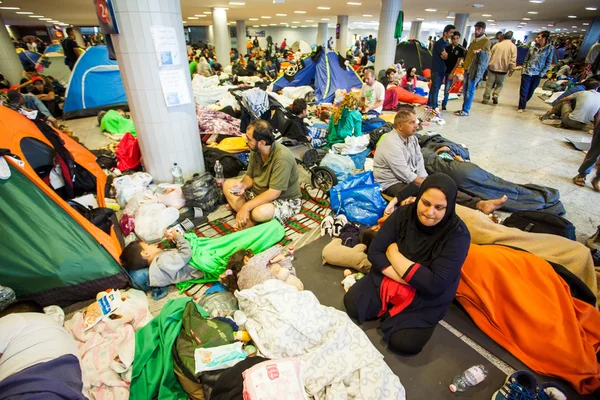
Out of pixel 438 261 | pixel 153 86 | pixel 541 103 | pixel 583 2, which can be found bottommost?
pixel 541 103

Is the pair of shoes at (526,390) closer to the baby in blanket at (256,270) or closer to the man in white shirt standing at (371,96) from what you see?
the baby in blanket at (256,270)

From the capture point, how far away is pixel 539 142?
19.7ft

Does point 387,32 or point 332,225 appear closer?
point 332,225

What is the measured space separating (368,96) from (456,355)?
5504mm

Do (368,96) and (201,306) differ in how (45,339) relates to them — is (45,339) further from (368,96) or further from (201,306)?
(368,96)

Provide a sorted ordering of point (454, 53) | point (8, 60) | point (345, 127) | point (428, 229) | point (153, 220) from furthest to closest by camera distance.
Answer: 1. point (8, 60)
2. point (454, 53)
3. point (345, 127)
4. point (153, 220)
5. point (428, 229)

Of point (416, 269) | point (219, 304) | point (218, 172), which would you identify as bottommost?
point (219, 304)

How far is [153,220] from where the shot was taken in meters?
3.30

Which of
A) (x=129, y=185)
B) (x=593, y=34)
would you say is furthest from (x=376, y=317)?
(x=593, y=34)

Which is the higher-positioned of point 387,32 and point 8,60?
point 387,32

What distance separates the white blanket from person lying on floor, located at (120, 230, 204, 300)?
699 millimetres

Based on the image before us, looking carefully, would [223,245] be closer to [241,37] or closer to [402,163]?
[402,163]

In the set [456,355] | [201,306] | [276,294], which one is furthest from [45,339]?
[456,355]

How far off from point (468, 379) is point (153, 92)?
4.00 meters
